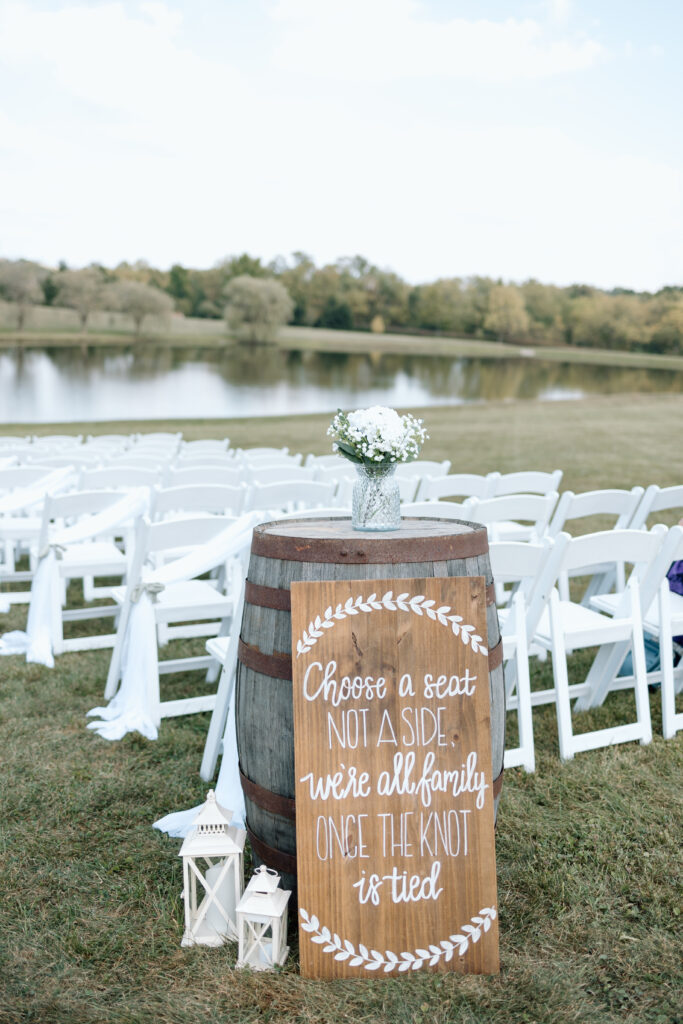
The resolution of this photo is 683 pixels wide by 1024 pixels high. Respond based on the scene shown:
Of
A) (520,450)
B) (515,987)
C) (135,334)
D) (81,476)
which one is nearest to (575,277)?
(135,334)

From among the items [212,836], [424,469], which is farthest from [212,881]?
[424,469]

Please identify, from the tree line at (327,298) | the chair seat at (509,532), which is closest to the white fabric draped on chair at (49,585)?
the chair seat at (509,532)

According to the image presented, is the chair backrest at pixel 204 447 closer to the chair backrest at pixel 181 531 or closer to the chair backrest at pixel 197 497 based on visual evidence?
the chair backrest at pixel 197 497

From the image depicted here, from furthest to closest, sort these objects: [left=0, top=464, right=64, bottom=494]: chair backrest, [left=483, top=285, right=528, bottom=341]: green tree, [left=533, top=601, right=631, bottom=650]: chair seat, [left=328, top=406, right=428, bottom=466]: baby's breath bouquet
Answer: [left=483, top=285, right=528, bottom=341]: green tree
[left=0, top=464, right=64, bottom=494]: chair backrest
[left=533, top=601, right=631, bottom=650]: chair seat
[left=328, top=406, right=428, bottom=466]: baby's breath bouquet

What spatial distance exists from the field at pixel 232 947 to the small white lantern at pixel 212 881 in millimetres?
73

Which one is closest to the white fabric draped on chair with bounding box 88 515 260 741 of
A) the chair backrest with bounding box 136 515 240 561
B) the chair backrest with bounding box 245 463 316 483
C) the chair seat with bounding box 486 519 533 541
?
the chair backrest with bounding box 136 515 240 561

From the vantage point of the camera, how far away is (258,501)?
209 inches

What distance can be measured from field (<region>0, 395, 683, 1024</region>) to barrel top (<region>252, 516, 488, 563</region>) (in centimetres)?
119

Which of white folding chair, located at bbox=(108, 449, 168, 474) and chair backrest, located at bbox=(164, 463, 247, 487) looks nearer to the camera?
chair backrest, located at bbox=(164, 463, 247, 487)

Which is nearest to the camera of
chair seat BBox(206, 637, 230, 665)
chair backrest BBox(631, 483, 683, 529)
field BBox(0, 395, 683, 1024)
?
field BBox(0, 395, 683, 1024)

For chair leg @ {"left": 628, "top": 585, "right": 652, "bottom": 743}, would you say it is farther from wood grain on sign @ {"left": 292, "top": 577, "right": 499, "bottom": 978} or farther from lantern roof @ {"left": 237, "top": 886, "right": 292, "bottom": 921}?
lantern roof @ {"left": 237, "top": 886, "right": 292, "bottom": 921}

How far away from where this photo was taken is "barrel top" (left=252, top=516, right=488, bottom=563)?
2.26m

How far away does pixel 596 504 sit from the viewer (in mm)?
4996

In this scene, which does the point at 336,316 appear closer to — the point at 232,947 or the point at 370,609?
the point at 370,609
